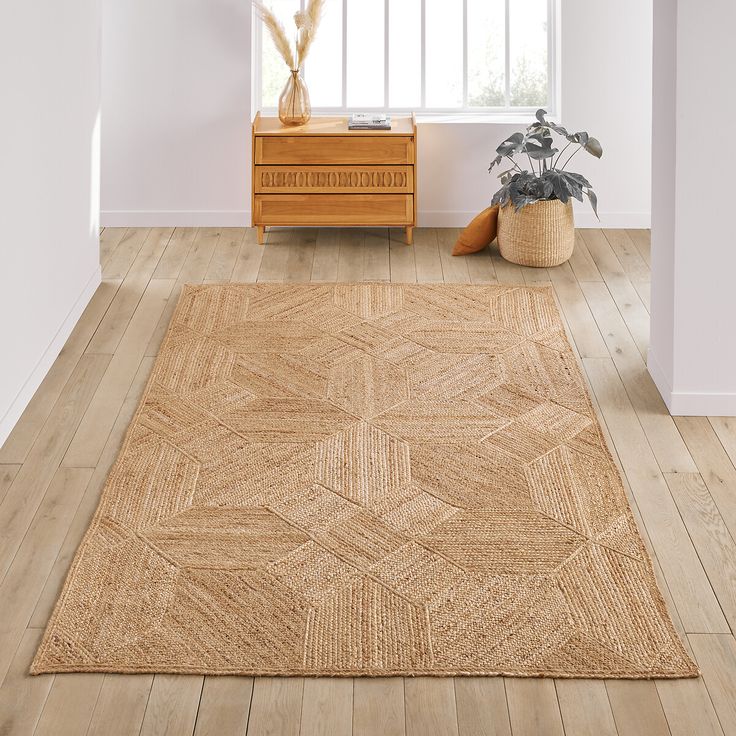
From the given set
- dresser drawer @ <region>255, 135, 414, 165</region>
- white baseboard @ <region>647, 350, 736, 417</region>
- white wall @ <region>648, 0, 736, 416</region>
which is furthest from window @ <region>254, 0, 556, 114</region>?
white baseboard @ <region>647, 350, 736, 417</region>

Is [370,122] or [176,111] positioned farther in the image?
[176,111]

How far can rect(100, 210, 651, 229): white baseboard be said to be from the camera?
605 cm

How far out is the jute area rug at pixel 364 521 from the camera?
266 cm

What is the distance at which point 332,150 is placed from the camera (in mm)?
5555

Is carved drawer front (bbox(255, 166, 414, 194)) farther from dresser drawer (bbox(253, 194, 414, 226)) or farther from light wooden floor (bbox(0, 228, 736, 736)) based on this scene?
light wooden floor (bbox(0, 228, 736, 736))

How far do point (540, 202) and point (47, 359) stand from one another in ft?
8.11

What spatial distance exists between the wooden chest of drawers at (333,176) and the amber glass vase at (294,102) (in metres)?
0.05

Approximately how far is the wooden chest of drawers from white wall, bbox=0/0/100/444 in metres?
0.93

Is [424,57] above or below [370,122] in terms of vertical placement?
above

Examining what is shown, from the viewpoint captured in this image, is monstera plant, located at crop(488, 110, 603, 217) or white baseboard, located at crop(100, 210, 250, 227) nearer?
monstera plant, located at crop(488, 110, 603, 217)

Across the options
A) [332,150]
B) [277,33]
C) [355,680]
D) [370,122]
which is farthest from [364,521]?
[277,33]

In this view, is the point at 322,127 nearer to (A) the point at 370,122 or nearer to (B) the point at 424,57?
(A) the point at 370,122

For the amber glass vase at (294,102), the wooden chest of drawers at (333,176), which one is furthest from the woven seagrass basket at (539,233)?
the amber glass vase at (294,102)

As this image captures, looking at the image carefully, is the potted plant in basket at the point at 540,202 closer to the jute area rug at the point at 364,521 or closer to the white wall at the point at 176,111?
the jute area rug at the point at 364,521
